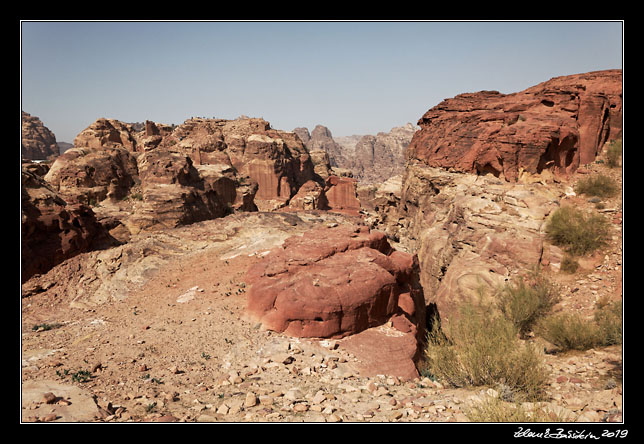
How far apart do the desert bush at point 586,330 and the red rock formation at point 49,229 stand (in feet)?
56.2

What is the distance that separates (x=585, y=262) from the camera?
41.9 feet

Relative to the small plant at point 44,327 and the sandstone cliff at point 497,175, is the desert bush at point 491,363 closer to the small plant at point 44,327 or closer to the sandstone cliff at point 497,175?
the sandstone cliff at point 497,175

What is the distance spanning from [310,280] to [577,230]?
32.8ft

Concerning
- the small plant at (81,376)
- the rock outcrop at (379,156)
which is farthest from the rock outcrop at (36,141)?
the small plant at (81,376)

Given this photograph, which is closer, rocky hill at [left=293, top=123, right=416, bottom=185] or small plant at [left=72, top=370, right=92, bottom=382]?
small plant at [left=72, top=370, right=92, bottom=382]

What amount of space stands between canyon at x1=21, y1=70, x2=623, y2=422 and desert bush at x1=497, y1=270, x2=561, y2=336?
568mm

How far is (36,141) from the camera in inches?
3433

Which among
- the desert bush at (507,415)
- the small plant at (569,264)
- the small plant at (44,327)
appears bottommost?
the small plant at (44,327)

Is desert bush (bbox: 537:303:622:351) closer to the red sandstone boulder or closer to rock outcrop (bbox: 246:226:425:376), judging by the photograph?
rock outcrop (bbox: 246:226:425:376)

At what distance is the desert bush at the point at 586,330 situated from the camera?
358 inches

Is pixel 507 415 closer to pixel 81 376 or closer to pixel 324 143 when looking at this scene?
pixel 81 376

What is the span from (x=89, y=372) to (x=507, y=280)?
13.1 m

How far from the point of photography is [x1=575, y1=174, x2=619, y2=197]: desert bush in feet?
48.9

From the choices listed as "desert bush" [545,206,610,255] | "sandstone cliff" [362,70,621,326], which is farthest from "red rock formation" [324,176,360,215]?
"desert bush" [545,206,610,255]
